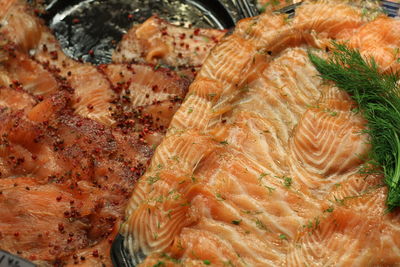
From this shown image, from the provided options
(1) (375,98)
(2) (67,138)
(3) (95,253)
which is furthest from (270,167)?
(2) (67,138)

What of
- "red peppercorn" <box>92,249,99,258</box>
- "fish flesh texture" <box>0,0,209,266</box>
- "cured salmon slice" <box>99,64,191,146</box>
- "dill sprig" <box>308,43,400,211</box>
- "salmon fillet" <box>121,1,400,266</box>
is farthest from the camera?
"cured salmon slice" <box>99,64,191,146</box>

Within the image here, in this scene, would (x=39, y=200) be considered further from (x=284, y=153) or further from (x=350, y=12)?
(x=350, y=12)

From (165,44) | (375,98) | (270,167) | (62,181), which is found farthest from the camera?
(165,44)

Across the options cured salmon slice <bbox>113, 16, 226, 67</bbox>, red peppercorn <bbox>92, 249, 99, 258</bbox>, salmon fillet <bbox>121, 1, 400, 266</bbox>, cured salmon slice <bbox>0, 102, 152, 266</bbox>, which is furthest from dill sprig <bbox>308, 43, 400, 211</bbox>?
red peppercorn <bbox>92, 249, 99, 258</bbox>

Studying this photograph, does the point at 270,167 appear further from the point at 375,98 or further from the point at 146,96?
the point at 146,96

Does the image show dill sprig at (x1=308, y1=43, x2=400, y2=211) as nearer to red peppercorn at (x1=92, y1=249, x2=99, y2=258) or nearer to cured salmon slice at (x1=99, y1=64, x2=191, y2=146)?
cured salmon slice at (x1=99, y1=64, x2=191, y2=146)

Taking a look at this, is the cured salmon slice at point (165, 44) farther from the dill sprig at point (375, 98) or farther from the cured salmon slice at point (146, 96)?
the dill sprig at point (375, 98)

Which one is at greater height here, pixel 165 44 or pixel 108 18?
pixel 108 18
